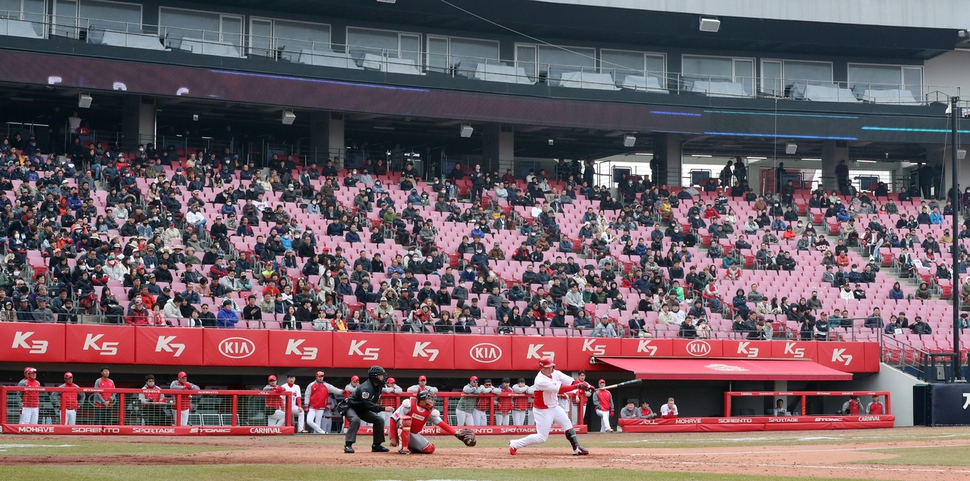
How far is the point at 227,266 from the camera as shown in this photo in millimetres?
30047

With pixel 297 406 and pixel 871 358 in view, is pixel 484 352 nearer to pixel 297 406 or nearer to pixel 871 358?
pixel 297 406

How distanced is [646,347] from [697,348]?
1.61 meters

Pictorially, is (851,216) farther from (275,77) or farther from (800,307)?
(275,77)

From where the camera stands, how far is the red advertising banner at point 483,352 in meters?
30.1

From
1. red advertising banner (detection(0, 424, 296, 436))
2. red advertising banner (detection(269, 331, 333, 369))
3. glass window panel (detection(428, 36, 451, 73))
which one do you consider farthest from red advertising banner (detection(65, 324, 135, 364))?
glass window panel (detection(428, 36, 451, 73))

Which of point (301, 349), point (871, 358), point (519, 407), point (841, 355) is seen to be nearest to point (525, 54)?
point (841, 355)

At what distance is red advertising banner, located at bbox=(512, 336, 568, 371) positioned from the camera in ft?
100

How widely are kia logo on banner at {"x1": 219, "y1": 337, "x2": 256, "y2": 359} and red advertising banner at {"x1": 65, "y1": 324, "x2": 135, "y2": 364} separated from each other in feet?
6.53

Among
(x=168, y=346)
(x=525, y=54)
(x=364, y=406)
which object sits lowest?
(x=364, y=406)

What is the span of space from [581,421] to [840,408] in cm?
925

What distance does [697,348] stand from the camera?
32594 mm

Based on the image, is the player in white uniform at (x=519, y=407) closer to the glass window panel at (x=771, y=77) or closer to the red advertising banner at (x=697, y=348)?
the red advertising banner at (x=697, y=348)

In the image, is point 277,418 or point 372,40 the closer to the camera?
point 277,418

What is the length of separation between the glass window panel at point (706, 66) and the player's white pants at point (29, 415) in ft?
105
